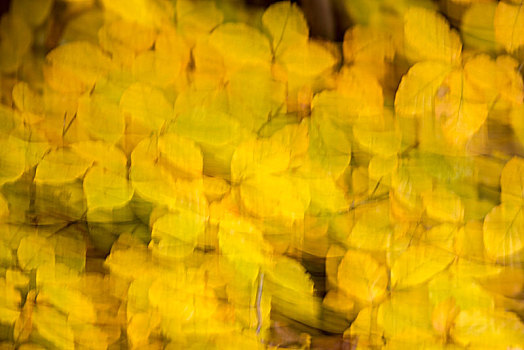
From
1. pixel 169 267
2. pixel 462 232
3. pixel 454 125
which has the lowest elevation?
pixel 169 267

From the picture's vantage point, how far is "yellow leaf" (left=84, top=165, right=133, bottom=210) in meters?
0.98

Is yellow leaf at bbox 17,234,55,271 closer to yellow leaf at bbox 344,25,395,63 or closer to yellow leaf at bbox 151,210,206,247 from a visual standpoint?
yellow leaf at bbox 151,210,206,247

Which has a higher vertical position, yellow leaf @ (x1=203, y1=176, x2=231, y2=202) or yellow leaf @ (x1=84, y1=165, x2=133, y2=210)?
yellow leaf @ (x1=203, y1=176, x2=231, y2=202)

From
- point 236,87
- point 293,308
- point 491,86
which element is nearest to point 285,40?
point 236,87

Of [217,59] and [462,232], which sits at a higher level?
[217,59]

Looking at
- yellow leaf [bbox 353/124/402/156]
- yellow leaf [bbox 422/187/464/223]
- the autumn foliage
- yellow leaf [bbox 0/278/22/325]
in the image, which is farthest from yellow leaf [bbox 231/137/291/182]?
yellow leaf [bbox 0/278/22/325]

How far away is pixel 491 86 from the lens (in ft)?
2.99

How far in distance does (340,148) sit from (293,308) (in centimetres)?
28

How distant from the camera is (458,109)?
915 millimetres

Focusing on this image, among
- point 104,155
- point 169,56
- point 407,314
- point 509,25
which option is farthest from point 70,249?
point 509,25

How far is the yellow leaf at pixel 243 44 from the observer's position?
3.14 ft

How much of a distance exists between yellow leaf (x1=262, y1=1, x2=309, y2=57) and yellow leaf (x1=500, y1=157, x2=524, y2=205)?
391 mm

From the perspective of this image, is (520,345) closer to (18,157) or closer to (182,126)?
(182,126)

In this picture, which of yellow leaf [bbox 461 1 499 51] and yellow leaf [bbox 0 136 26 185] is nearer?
yellow leaf [bbox 461 1 499 51]
